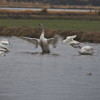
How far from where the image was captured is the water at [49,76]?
1072 cm

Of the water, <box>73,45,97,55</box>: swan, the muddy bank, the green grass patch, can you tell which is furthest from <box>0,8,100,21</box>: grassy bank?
the water

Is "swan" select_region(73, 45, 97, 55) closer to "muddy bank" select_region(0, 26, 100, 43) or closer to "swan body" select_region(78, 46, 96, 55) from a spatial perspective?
"swan body" select_region(78, 46, 96, 55)

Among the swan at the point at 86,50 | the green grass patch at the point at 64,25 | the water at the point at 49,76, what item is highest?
the water at the point at 49,76

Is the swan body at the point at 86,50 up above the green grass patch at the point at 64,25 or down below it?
above

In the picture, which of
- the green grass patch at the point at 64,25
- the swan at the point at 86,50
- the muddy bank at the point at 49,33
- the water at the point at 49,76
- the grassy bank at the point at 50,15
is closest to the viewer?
the water at the point at 49,76

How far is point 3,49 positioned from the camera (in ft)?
64.6

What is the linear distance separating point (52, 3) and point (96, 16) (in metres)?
66.5

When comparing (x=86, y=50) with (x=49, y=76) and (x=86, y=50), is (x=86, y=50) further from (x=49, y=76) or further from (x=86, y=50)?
(x=49, y=76)

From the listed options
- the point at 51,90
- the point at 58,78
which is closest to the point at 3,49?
the point at 58,78

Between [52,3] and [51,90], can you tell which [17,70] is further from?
[52,3]

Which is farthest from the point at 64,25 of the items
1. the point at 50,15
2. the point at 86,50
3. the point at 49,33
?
the point at 86,50

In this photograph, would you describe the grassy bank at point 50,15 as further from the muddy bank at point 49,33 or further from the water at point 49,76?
the water at point 49,76

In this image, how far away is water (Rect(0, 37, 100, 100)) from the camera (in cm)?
1072

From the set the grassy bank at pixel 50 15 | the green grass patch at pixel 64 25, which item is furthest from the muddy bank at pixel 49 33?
the grassy bank at pixel 50 15
